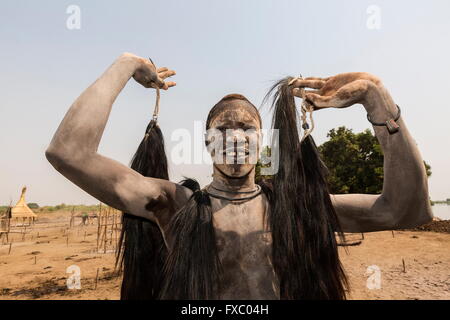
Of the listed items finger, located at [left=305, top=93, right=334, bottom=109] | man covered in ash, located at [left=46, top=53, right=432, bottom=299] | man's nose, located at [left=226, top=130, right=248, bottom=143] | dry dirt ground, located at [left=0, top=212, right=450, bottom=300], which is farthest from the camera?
dry dirt ground, located at [left=0, top=212, right=450, bottom=300]

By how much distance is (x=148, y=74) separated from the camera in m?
2.20

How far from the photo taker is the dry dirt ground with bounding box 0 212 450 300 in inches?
397

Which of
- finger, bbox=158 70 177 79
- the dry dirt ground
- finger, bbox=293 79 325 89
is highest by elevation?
finger, bbox=158 70 177 79

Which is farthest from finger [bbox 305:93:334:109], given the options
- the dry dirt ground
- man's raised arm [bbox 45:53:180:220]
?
the dry dirt ground

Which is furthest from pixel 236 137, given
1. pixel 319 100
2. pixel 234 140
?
pixel 319 100

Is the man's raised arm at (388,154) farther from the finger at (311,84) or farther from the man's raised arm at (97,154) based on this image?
the man's raised arm at (97,154)

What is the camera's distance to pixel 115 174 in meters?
1.82

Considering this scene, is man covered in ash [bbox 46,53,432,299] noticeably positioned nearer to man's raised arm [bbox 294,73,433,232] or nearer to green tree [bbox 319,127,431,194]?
man's raised arm [bbox 294,73,433,232]

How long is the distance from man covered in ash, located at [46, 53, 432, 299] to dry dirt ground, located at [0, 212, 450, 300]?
5717mm

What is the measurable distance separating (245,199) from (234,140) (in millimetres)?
493

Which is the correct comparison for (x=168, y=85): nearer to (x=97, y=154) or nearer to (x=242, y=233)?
(x=97, y=154)

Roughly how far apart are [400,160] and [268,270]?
120 centimetres
